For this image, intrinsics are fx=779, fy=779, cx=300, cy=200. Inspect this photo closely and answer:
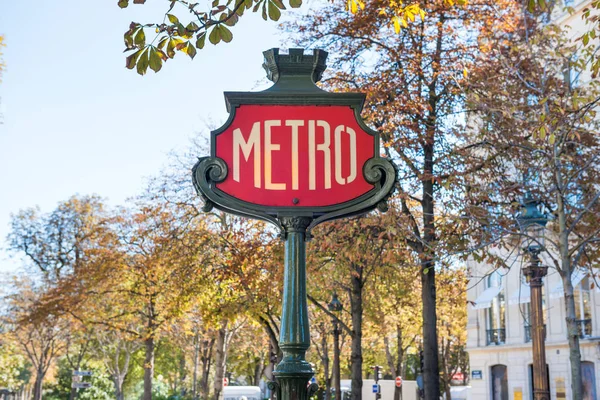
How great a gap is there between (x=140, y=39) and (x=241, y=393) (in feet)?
152

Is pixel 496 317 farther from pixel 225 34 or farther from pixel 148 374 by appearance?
pixel 225 34

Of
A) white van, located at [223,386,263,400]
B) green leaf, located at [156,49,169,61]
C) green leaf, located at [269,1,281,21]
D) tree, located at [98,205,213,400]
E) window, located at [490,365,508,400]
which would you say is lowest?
white van, located at [223,386,263,400]

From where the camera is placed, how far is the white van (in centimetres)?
4941

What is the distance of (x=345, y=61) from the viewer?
1769 centimetres

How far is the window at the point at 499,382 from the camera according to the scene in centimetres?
3534

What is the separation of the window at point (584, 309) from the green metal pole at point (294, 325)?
27383mm

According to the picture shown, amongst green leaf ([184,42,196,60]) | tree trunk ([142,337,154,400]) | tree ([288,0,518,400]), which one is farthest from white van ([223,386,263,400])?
green leaf ([184,42,196,60])

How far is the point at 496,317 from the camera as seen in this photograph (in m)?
36.7

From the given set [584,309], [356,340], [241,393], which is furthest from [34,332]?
[584,309]

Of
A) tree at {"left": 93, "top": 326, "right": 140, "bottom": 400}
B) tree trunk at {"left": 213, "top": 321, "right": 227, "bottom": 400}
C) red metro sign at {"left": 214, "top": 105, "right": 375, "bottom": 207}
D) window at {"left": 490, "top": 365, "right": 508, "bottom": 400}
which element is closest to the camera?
red metro sign at {"left": 214, "top": 105, "right": 375, "bottom": 207}

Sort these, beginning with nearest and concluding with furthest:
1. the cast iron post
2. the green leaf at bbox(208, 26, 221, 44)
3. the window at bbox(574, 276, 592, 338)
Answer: the green leaf at bbox(208, 26, 221, 44)
the cast iron post
the window at bbox(574, 276, 592, 338)

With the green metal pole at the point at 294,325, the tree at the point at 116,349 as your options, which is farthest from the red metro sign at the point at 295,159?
the tree at the point at 116,349

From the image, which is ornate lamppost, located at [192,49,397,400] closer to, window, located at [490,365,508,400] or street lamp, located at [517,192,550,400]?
street lamp, located at [517,192,550,400]

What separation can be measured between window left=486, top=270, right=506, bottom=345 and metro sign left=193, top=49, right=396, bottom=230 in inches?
1296
